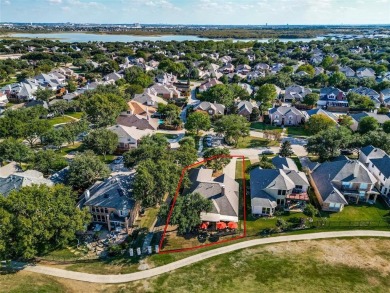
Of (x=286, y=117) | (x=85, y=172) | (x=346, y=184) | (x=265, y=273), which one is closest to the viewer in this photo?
(x=265, y=273)

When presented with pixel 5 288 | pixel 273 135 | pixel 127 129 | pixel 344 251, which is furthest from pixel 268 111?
pixel 5 288

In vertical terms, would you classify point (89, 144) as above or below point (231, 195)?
above

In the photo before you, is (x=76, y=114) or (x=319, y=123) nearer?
(x=319, y=123)

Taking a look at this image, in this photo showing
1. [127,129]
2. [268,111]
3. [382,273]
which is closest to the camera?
[382,273]

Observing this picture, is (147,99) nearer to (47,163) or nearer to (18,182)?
(47,163)

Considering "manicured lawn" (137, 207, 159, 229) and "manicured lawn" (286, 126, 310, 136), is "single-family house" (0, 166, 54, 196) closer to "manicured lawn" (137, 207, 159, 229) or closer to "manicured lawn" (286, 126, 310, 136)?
"manicured lawn" (137, 207, 159, 229)

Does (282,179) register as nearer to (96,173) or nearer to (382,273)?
(382,273)

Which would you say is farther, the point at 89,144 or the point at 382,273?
the point at 89,144

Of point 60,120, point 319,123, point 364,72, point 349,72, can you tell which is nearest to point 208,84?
point 319,123
